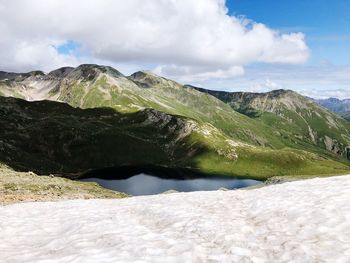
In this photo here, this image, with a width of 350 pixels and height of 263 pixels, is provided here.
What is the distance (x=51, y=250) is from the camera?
16734 millimetres

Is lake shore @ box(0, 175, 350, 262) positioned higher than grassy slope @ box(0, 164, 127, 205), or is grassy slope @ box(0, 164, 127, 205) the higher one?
lake shore @ box(0, 175, 350, 262)

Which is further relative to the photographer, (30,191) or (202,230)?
(30,191)

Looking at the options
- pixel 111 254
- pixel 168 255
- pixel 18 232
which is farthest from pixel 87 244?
pixel 18 232

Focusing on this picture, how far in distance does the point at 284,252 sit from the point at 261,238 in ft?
6.33

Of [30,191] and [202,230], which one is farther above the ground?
[202,230]

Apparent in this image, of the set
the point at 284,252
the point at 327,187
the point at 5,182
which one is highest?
the point at 327,187

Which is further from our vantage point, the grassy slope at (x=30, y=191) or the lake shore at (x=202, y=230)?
the grassy slope at (x=30, y=191)

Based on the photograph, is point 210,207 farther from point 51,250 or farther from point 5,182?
point 5,182

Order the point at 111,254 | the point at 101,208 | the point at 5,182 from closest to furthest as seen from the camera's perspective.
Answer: the point at 111,254 → the point at 101,208 → the point at 5,182

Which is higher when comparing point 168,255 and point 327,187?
point 327,187

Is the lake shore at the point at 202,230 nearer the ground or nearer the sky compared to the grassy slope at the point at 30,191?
nearer the sky

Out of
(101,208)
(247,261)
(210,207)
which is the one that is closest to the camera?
(247,261)

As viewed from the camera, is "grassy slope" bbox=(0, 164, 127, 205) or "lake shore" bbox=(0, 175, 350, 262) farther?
"grassy slope" bbox=(0, 164, 127, 205)

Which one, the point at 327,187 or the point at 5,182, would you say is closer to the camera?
the point at 327,187
